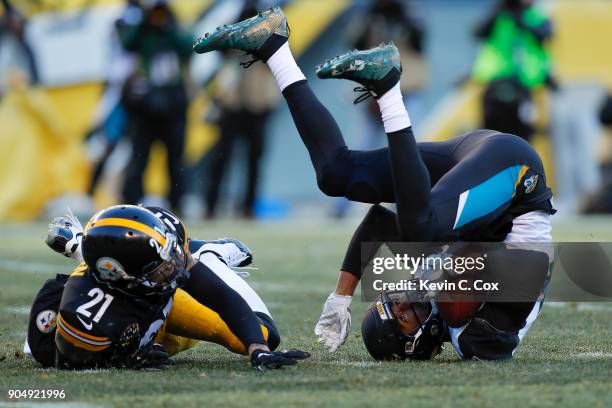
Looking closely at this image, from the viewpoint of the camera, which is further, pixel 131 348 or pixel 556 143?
pixel 556 143

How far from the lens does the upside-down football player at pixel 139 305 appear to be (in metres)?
4.14

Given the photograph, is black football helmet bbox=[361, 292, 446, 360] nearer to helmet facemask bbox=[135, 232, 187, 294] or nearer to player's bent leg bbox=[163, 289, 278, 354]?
player's bent leg bbox=[163, 289, 278, 354]

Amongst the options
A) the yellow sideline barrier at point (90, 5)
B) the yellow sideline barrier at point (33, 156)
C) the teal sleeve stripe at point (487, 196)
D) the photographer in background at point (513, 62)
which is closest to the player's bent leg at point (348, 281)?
the teal sleeve stripe at point (487, 196)

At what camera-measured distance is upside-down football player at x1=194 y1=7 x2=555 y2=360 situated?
4.30 meters

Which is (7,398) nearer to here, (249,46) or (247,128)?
(249,46)

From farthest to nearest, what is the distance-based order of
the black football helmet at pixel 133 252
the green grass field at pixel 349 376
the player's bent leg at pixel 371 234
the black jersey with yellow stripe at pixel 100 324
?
the player's bent leg at pixel 371 234
the black jersey with yellow stripe at pixel 100 324
the black football helmet at pixel 133 252
the green grass field at pixel 349 376

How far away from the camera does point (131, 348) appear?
430 centimetres

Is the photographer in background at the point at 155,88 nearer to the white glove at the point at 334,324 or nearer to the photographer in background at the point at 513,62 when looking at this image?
the photographer in background at the point at 513,62

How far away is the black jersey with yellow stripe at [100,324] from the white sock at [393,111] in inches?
38.1

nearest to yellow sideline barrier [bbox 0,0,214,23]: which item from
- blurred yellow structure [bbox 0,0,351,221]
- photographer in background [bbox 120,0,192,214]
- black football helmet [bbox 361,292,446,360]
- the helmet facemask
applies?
blurred yellow structure [bbox 0,0,351,221]

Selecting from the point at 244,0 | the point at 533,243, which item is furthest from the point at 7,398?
the point at 244,0

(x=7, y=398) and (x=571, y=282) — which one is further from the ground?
(x=7, y=398)

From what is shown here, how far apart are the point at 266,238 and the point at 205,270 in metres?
5.69

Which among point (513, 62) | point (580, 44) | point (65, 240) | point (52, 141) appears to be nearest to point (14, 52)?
point (52, 141)
